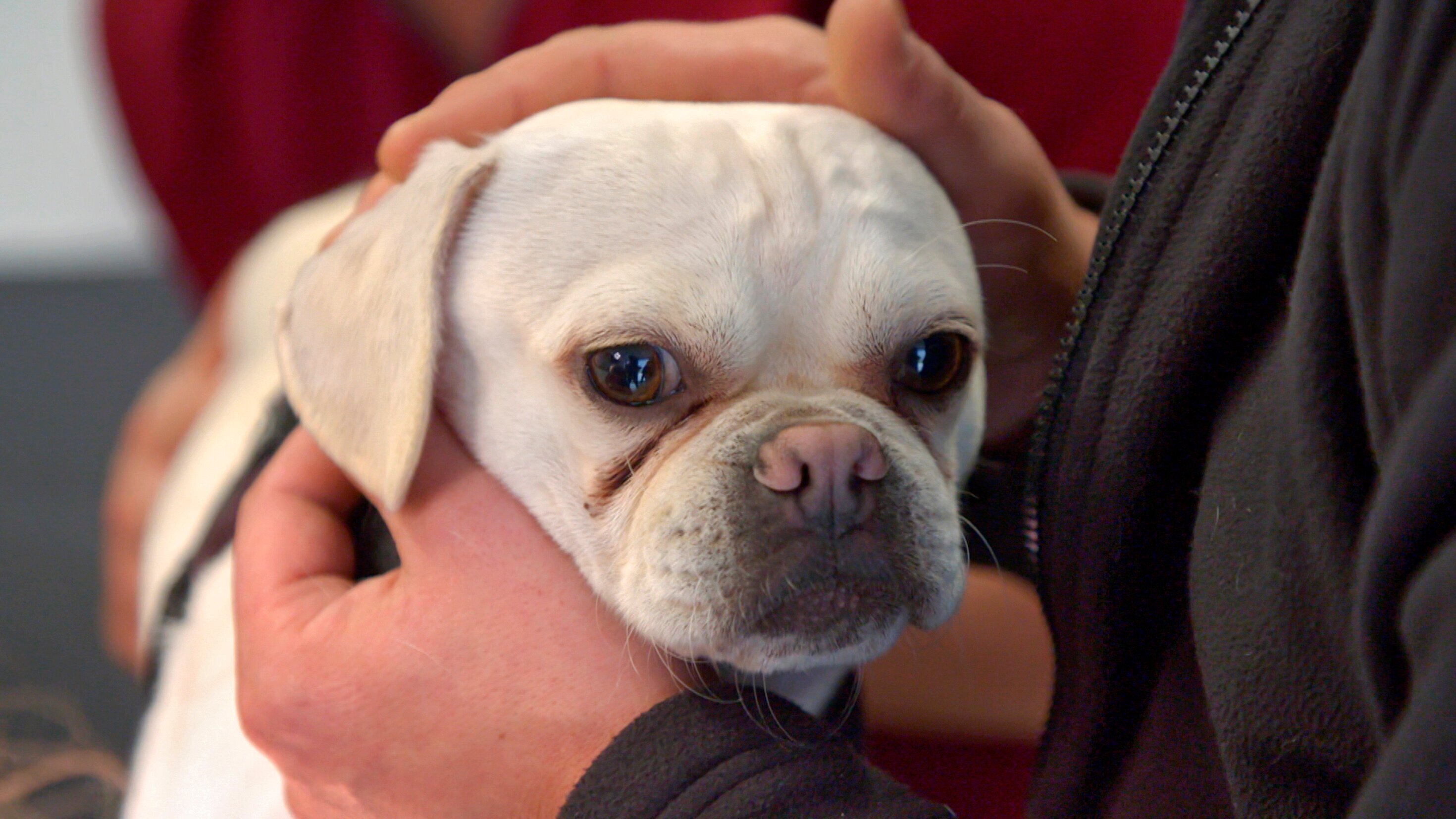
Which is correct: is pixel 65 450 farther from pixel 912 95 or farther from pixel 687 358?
pixel 912 95

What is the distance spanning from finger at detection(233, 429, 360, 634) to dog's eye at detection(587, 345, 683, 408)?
1.33ft

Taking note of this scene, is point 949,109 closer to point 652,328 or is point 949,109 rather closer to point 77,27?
point 652,328

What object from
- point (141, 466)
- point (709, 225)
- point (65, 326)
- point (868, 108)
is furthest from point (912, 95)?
point (65, 326)

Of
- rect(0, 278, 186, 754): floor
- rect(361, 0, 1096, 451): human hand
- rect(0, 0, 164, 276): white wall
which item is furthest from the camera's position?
rect(0, 278, 186, 754): floor

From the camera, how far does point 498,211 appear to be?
42.5 inches

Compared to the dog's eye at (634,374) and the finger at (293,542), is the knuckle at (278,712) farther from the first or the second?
the dog's eye at (634,374)

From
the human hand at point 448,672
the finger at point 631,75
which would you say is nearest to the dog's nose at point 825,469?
the human hand at point 448,672

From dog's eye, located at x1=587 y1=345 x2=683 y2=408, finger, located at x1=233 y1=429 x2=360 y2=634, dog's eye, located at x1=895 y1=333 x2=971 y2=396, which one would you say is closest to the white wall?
finger, located at x1=233 y1=429 x2=360 y2=634

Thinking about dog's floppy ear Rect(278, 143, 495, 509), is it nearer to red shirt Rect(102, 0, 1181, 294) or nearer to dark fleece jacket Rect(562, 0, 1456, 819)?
red shirt Rect(102, 0, 1181, 294)

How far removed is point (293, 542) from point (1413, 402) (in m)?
1.09

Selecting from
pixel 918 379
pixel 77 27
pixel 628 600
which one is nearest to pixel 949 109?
pixel 918 379

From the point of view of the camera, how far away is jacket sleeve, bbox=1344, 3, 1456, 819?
461mm

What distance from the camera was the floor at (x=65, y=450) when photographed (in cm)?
220

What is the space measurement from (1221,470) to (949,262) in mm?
399
